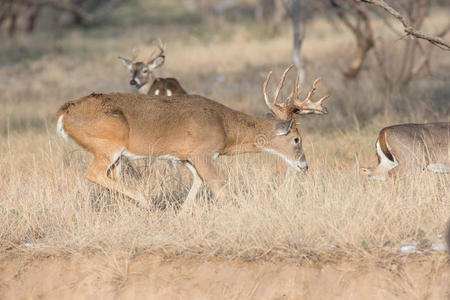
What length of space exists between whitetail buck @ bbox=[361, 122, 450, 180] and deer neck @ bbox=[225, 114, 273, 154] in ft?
4.04

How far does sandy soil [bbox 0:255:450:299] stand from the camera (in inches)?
228

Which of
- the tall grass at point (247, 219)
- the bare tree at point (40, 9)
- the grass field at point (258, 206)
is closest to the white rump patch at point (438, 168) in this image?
the grass field at point (258, 206)

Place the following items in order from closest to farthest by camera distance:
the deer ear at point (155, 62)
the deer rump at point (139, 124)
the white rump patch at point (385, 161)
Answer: the deer rump at point (139, 124)
the white rump patch at point (385, 161)
the deer ear at point (155, 62)

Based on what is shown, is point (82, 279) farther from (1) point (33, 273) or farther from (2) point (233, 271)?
(2) point (233, 271)

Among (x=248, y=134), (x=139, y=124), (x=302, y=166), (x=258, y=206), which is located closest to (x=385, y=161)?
(x=302, y=166)

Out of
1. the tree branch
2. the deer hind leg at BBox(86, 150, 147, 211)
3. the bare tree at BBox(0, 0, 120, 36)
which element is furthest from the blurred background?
the deer hind leg at BBox(86, 150, 147, 211)

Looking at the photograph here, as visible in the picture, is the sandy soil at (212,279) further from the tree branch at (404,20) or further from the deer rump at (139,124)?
the tree branch at (404,20)

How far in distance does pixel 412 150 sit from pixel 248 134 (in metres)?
1.85

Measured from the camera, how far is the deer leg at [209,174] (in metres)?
7.59

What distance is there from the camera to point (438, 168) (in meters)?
8.40

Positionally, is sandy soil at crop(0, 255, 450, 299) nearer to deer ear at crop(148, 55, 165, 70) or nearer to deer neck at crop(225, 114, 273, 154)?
deer neck at crop(225, 114, 273, 154)

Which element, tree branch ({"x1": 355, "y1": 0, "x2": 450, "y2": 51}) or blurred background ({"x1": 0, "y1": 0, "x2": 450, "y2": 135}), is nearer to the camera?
tree branch ({"x1": 355, "y1": 0, "x2": 450, "y2": 51})

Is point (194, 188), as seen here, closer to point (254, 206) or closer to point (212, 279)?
point (254, 206)

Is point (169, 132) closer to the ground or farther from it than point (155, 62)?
farther from it
